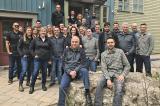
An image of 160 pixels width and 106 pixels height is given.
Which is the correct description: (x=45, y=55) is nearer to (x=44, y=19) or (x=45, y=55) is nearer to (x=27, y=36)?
(x=27, y=36)

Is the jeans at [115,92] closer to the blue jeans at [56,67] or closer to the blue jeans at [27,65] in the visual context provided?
the blue jeans at [56,67]

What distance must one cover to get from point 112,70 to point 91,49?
7.61 ft

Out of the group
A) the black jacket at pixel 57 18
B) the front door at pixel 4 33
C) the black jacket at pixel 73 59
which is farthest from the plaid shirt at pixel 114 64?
the front door at pixel 4 33

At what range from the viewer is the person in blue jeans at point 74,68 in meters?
7.93

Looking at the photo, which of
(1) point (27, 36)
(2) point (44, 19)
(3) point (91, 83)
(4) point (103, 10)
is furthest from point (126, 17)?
(3) point (91, 83)

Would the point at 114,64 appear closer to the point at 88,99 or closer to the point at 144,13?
the point at 88,99

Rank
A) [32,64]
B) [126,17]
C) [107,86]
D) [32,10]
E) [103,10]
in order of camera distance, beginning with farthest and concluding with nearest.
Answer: [126,17]
[103,10]
[32,10]
[32,64]
[107,86]

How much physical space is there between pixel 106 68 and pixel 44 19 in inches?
302

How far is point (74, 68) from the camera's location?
27.4ft

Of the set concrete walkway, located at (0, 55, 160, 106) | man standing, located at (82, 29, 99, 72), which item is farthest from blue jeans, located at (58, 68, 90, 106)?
man standing, located at (82, 29, 99, 72)

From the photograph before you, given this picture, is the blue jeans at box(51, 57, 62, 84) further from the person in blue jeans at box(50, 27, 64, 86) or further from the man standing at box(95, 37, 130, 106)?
the man standing at box(95, 37, 130, 106)

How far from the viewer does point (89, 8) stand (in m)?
17.0

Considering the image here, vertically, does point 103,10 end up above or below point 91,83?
above

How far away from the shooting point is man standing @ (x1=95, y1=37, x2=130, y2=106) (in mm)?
7707
